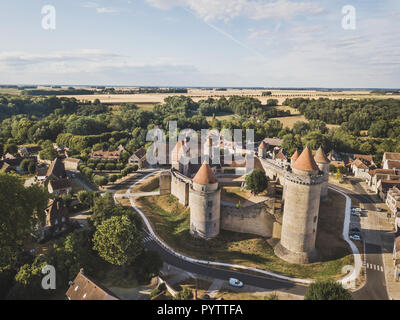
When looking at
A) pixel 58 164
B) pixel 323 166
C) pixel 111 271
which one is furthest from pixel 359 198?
pixel 58 164

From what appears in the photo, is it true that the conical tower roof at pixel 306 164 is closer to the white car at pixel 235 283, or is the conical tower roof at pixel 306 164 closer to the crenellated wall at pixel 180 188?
the white car at pixel 235 283

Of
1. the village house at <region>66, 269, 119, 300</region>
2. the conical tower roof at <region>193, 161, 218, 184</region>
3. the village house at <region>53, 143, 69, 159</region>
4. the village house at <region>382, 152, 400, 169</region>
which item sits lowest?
the village house at <region>66, 269, 119, 300</region>

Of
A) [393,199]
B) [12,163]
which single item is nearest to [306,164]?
[393,199]

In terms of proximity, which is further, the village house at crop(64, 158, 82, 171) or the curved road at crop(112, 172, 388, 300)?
the village house at crop(64, 158, 82, 171)

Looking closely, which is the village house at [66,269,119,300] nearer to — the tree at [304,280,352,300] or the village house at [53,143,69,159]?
the tree at [304,280,352,300]

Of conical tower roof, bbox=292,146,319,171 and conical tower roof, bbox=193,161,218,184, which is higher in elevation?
conical tower roof, bbox=292,146,319,171

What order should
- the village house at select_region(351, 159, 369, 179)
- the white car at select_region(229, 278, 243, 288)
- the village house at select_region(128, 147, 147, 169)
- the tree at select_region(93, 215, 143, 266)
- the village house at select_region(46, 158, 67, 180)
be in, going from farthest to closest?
1. the village house at select_region(128, 147, 147, 169)
2. the village house at select_region(351, 159, 369, 179)
3. the village house at select_region(46, 158, 67, 180)
4. the tree at select_region(93, 215, 143, 266)
5. the white car at select_region(229, 278, 243, 288)

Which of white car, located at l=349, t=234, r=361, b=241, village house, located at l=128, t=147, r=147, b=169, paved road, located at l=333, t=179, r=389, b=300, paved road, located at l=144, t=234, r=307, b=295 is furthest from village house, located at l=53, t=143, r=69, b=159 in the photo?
paved road, located at l=333, t=179, r=389, b=300

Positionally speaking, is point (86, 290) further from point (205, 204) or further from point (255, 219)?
point (255, 219)
